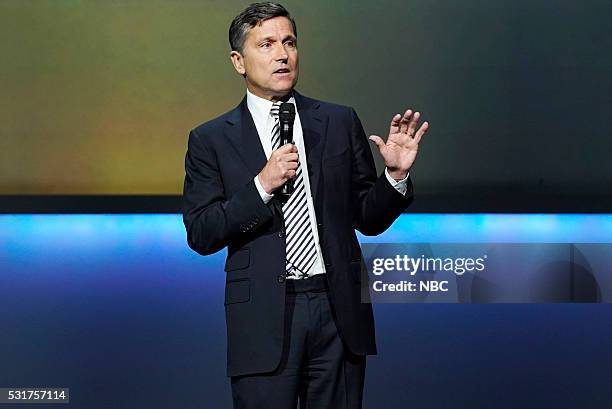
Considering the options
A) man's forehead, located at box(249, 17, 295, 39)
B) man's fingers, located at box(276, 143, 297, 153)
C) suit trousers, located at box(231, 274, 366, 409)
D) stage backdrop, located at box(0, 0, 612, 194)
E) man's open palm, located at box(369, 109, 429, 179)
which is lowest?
suit trousers, located at box(231, 274, 366, 409)

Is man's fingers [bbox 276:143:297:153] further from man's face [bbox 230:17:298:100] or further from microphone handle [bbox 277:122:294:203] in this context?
man's face [bbox 230:17:298:100]

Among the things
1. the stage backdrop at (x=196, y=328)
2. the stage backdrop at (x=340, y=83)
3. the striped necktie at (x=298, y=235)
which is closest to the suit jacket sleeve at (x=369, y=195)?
the striped necktie at (x=298, y=235)

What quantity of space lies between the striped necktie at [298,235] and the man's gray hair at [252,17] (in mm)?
195

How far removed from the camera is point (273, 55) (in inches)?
95.3

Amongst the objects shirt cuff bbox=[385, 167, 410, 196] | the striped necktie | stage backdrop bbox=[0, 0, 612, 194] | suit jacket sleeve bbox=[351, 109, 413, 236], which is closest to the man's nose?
the striped necktie

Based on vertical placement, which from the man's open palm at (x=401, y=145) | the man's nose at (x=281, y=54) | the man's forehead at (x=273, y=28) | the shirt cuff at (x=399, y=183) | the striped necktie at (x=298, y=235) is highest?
the man's forehead at (x=273, y=28)

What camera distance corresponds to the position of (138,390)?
4.22 m

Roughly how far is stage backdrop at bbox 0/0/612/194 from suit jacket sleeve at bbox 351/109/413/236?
2.31 metres

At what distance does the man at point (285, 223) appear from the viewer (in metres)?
2.34

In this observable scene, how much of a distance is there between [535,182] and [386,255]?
82 cm

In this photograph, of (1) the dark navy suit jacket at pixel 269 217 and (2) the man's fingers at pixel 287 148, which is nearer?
(2) the man's fingers at pixel 287 148

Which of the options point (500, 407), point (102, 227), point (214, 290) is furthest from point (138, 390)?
point (500, 407)

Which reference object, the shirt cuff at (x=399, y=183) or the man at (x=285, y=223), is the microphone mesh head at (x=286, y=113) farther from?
the shirt cuff at (x=399, y=183)

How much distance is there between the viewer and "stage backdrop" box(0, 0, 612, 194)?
4.84 metres
